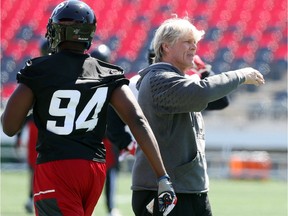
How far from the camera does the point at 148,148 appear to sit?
13.1 ft

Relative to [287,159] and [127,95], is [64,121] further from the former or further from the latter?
[287,159]

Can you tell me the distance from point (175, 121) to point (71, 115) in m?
0.77

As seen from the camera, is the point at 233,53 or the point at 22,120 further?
the point at 233,53

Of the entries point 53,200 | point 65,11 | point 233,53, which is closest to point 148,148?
point 53,200

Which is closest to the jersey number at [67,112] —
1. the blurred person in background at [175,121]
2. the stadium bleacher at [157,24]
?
the blurred person in background at [175,121]

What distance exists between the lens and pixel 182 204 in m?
4.43

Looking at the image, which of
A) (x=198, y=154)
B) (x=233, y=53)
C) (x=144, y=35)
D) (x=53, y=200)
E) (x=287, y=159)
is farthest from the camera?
(x=144, y=35)

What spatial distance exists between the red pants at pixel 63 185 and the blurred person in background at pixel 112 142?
2056 millimetres

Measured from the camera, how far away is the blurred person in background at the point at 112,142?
5.97 metres

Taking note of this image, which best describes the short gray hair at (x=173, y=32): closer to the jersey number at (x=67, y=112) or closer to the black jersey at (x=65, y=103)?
the black jersey at (x=65, y=103)

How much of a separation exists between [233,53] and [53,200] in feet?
61.6

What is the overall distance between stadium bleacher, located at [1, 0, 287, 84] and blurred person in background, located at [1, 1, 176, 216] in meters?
17.1

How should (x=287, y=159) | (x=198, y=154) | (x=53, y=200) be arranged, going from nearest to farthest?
(x=53, y=200), (x=198, y=154), (x=287, y=159)

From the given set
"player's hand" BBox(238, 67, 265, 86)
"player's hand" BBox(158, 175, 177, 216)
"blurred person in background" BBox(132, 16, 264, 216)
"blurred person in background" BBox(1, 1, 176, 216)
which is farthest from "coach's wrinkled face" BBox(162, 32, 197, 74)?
"player's hand" BBox(158, 175, 177, 216)
